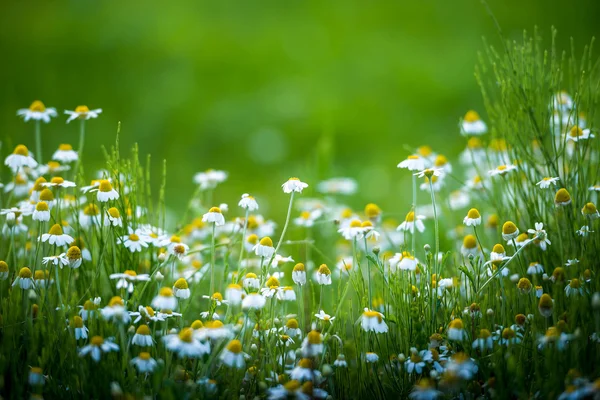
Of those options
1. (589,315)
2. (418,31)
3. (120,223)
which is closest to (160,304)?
(120,223)

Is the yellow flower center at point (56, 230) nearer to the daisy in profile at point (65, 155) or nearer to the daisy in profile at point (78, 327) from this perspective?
the daisy in profile at point (78, 327)

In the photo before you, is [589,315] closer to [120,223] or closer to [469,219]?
[469,219]

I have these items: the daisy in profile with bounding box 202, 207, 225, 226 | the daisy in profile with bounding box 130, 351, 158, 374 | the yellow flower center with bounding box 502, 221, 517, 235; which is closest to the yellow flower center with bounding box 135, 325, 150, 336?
the daisy in profile with bounding box 130, 351, 158, 374

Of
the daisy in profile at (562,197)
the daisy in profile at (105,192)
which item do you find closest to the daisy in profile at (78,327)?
the daisy in profile at (105,192)

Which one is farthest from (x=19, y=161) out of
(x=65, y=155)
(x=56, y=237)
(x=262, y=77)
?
(x=262, y=77)

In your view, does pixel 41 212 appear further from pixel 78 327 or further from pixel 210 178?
pixel 210 178

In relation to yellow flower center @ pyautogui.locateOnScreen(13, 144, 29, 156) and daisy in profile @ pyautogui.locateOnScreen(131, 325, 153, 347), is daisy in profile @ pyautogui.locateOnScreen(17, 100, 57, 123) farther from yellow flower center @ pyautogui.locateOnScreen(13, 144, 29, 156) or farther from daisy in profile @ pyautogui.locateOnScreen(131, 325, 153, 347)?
daisy in profile @ pyautogui.locateOnScreen(131, 325, 153, 347)

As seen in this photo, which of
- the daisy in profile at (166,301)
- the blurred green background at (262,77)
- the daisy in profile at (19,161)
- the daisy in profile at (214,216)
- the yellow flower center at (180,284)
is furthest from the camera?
the blurred green background at (262,77)

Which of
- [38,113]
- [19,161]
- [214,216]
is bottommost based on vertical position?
[214,216]

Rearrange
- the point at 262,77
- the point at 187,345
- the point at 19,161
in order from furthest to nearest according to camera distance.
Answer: the point at 262,77
the point at 19,161
the point at 187,345
